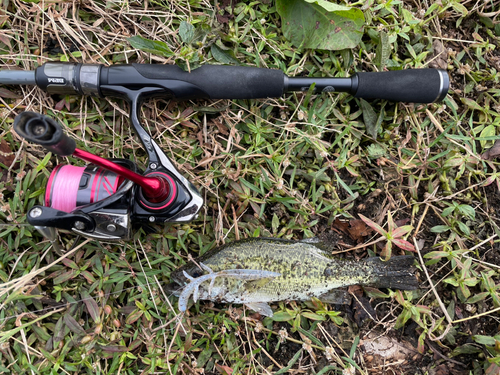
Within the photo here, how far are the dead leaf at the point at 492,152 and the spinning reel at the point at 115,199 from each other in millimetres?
2355

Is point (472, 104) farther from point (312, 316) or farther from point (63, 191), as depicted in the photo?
point (63, 191)

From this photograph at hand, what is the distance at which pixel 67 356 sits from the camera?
2.56 metres

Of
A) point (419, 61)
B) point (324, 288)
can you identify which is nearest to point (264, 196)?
point (324, 288)

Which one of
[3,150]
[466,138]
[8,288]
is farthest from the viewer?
[466,138]

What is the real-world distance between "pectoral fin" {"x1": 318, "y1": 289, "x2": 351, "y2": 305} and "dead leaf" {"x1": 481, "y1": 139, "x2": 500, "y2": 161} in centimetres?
163

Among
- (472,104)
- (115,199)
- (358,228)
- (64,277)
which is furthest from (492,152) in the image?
(64,277)

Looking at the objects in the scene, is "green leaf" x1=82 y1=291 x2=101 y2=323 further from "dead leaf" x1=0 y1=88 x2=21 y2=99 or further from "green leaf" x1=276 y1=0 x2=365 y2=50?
"green leaf" x1=276 y1=0 x2=365 y2=50

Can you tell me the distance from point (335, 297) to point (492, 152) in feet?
5.80

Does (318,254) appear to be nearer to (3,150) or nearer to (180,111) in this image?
(180,111)

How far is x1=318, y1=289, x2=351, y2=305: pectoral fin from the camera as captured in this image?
8.76 ft

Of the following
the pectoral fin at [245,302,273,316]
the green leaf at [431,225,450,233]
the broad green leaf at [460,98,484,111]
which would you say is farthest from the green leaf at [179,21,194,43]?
the green leaf at [431,225,450,233]

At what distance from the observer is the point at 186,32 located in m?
2.63

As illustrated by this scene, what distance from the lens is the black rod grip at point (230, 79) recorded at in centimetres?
252

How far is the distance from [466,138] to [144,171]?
254 centimetres
